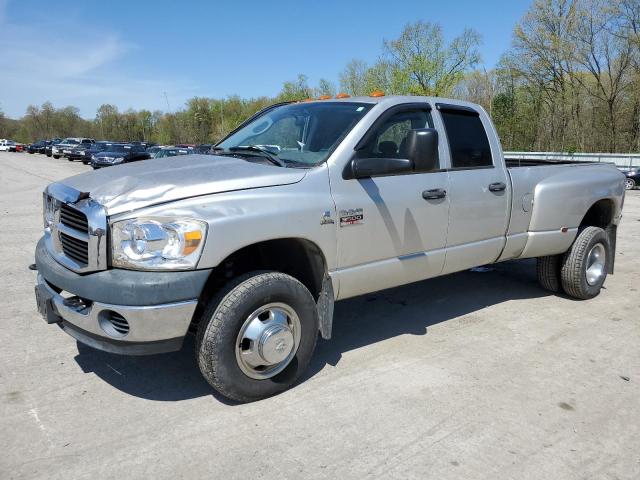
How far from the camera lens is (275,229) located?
3264mm

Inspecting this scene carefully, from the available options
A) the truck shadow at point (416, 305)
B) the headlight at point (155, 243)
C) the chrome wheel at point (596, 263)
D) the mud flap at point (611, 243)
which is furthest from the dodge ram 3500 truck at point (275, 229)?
the mud flap at point (611, 243)

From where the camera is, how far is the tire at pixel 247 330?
312 centimetres

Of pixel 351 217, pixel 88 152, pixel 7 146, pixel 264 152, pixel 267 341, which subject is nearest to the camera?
Answer: pixel 267 341

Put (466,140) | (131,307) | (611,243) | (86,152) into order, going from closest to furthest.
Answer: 1. (131,307)
2. (466,140)
3. (611,243)
4. (86,152)

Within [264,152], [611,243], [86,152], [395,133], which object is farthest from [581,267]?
[86,152]

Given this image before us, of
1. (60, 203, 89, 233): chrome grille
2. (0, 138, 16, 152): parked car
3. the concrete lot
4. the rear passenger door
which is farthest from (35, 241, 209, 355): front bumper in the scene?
→ (0, 138, 16, 152): parked car

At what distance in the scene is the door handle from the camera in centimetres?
408

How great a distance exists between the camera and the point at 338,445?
294cm

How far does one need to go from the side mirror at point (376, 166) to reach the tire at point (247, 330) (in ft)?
2.86

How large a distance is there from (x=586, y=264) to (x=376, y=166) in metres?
3.14

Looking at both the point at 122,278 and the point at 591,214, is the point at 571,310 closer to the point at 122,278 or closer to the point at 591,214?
the point at 591,214

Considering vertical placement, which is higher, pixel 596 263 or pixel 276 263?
pixel 276 263

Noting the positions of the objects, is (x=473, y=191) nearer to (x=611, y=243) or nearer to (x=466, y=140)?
(x=466, y=140)

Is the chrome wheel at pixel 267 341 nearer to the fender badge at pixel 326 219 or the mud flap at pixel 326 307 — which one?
the mud flap at pixel 326 307
